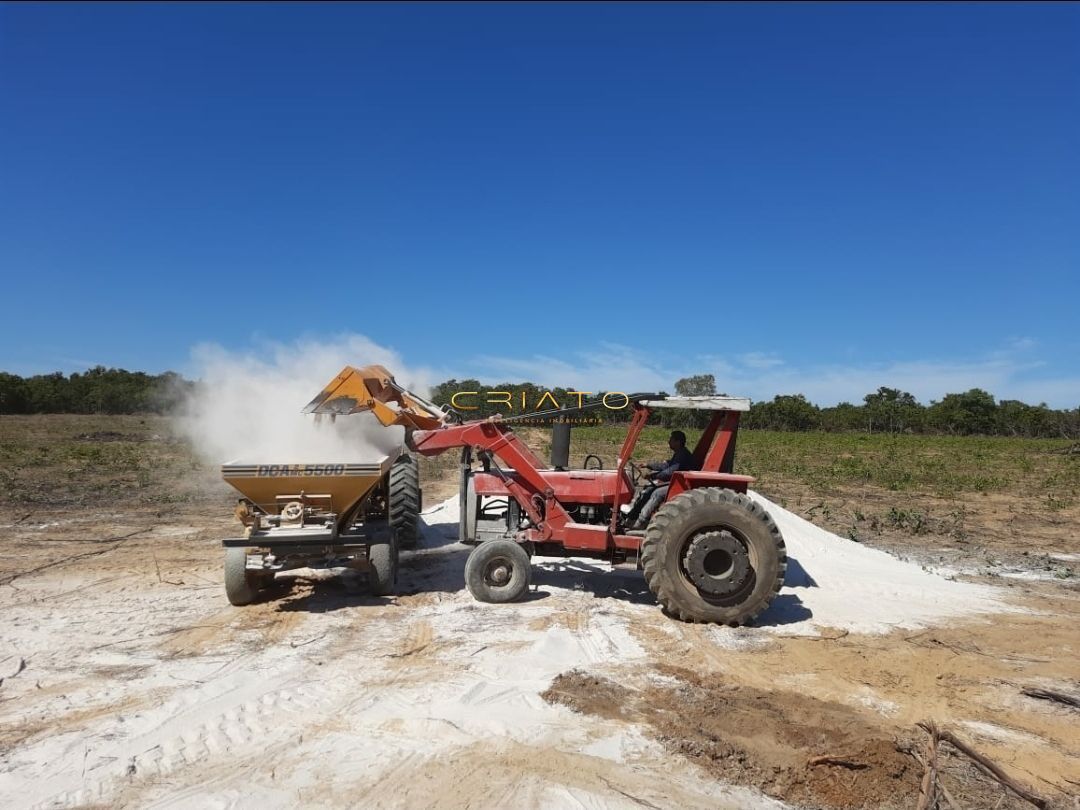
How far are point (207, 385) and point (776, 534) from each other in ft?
32.7

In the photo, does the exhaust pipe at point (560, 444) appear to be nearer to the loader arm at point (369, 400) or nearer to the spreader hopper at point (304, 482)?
the loader arm at point (369, 400)

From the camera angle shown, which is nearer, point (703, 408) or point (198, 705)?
point (198, 705)

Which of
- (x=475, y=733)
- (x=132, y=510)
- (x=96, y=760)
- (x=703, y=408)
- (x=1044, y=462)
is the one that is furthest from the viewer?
(x=1044, y=462)

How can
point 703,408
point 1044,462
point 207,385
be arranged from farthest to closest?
1. point 1044,462
2. point 207,385
3. point 703,408

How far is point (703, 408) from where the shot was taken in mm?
7219

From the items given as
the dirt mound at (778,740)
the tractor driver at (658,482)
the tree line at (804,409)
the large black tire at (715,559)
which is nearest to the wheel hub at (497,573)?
the tractor driver at (658,482)

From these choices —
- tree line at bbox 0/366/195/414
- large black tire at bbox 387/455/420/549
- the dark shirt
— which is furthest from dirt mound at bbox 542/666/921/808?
tree line at bbox 0/366/195/414

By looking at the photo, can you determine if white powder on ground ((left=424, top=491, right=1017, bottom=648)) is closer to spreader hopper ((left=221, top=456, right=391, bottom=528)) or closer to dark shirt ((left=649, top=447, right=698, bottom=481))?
dark shirt ((left=649, top=447, right=698, bottom=481))

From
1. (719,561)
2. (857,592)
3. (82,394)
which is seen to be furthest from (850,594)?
(82,394)

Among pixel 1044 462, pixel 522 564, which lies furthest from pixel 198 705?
pixel 1044 462

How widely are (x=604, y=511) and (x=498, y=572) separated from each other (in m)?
1.50

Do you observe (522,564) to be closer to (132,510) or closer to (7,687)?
(7,687)

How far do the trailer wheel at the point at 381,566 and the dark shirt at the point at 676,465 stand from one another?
10.6 ft

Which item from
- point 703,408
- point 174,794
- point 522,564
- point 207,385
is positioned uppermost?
point 207,385
